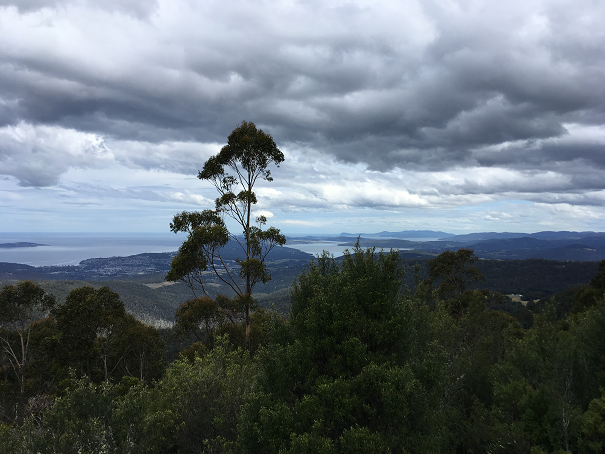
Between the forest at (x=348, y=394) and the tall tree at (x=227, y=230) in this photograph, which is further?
the tall tree at (x=227, y=230)

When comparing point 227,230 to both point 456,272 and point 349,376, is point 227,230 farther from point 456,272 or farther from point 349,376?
point 456,272

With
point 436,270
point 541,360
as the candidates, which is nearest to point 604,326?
point 541,360

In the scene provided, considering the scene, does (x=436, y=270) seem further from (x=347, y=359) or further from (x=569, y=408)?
(x=347, y=359)

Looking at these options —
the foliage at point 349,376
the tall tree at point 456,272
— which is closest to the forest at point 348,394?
the foliage at point 349,376

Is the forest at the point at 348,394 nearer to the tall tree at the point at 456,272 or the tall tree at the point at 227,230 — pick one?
the tall tree at the point at 227,230

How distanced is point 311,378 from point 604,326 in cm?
1713

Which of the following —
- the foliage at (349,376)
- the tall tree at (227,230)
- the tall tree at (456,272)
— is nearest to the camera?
the foliage at (349,376)

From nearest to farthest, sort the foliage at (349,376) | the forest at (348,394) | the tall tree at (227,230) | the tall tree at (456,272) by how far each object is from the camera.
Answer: the foliage at (349,376), the forest at (348,394), the tall tree at (227,230), the tall tree at (456,272)

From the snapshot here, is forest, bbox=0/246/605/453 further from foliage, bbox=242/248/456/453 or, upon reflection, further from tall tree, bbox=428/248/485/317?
tall tree, bbox=428/248/485/317

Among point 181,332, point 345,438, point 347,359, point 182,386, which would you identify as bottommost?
point 181,332

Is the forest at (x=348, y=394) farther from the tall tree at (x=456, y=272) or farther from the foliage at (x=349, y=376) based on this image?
the tall tree at (x=456, y=272)

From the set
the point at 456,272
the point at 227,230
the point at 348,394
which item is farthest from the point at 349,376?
the point at 456,272

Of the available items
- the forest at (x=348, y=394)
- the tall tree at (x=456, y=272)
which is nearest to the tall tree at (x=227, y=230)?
the forest at (x=348, y=394)

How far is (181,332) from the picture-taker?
26.4m
